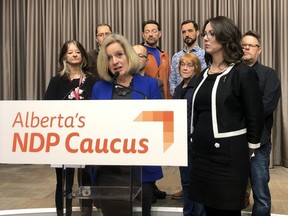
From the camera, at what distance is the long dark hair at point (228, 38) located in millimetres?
1877

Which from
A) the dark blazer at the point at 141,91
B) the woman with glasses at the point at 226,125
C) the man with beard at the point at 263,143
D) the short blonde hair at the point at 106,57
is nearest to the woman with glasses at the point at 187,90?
the man with beard at the point at 263,143

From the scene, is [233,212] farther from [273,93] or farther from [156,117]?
[273,93]

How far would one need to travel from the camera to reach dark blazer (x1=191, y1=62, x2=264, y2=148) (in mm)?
1817

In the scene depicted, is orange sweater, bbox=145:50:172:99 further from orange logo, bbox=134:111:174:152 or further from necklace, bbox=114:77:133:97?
orange logo, bbox=134:111:174:152

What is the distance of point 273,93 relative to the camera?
8.55 feet

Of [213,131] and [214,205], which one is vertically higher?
[213,131]

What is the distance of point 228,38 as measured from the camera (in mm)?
1882

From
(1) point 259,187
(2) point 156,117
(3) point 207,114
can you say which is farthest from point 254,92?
(1) point 259,187

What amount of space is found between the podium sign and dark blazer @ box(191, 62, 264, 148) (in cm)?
22

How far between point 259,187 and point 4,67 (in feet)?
13.7

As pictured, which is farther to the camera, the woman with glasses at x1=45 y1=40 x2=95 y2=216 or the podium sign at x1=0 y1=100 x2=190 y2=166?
the woman with glasses at x1=45 y1=40 x2=95 y2=216

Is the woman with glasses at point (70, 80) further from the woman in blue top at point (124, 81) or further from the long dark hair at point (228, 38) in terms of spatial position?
the long dark hair at point (228, 38)

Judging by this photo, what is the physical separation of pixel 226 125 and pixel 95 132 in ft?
1.92

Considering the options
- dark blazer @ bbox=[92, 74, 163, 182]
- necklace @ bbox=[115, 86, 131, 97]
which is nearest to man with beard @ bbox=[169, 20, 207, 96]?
dark blazer @ bbox=[92, 74, 163, 182]
